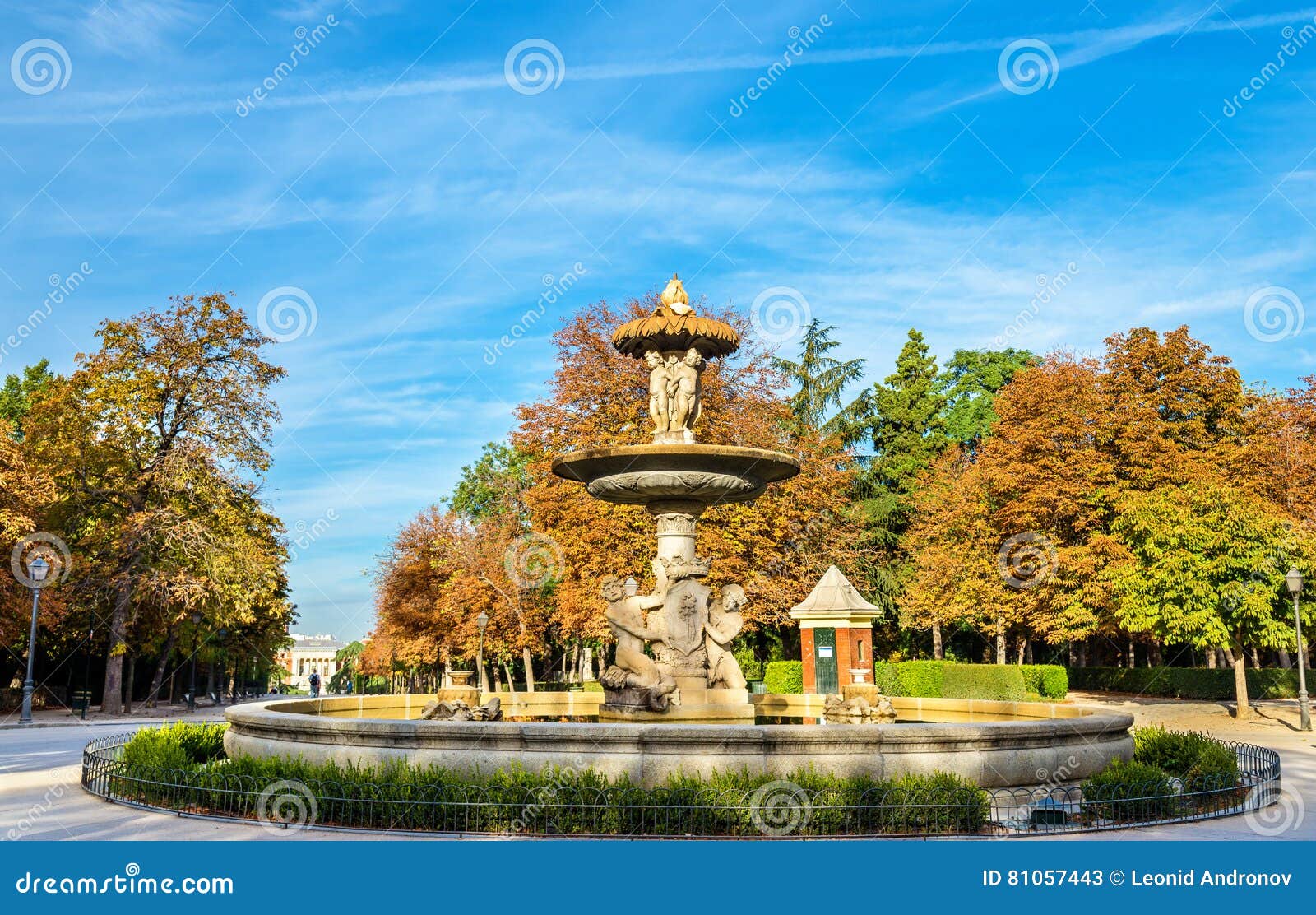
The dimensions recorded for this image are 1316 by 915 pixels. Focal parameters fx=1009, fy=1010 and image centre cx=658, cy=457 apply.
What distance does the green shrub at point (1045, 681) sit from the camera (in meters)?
34.3

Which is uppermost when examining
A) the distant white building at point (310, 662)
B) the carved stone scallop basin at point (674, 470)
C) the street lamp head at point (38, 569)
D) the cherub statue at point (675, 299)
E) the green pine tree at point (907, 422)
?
the green pine tree at point (907, 422)

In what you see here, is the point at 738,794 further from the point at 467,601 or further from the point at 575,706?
the point at 467,601

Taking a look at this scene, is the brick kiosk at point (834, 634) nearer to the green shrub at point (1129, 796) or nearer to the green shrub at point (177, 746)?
the green shrub at point (177, 746)

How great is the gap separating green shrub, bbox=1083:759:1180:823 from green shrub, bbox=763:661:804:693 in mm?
23934

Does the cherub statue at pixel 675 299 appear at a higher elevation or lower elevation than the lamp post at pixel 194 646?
higher

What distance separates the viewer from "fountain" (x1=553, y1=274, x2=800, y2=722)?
13.0 m

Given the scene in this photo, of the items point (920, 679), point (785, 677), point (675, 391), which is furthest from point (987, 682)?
point (675, 391)

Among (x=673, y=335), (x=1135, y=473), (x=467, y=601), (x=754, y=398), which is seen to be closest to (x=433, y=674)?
(x=467, y=601)

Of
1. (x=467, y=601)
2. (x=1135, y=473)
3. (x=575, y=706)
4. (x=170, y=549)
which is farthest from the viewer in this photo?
(x=467, y=601)

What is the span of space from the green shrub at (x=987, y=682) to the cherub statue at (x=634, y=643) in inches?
889

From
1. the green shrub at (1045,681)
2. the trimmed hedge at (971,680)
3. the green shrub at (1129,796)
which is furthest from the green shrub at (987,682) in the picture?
the green shrub at (1129,796)

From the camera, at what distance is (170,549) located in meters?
32.4

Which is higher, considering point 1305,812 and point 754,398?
point 754,398

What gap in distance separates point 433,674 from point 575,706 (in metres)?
55.5
